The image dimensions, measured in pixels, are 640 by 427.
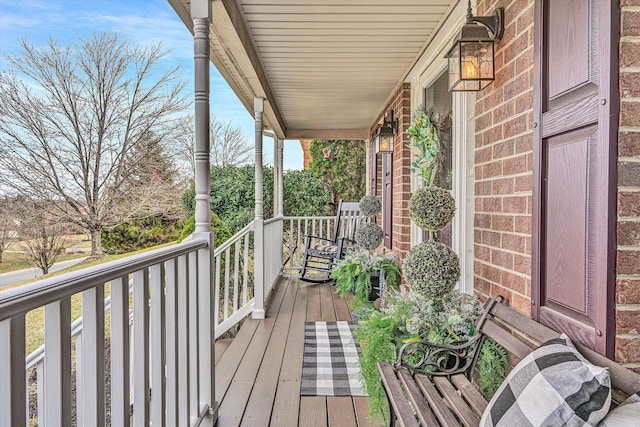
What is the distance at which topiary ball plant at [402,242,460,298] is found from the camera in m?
2.05

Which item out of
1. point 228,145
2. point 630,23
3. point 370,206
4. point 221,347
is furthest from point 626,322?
point 228,145

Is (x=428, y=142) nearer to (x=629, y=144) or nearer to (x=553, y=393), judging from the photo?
(x=629, y=144)

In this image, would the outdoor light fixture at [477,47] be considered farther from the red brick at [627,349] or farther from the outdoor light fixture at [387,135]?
the outdoor light fixture at [387,135]

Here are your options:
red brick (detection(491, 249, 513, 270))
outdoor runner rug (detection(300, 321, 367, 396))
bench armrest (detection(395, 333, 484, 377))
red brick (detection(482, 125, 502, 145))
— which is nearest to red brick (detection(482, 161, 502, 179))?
red brick (detection(482, 125, 502, 145))

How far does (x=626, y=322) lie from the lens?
1.15 m

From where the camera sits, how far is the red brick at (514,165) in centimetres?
170

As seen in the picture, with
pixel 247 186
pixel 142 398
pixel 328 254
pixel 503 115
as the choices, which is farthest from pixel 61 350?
pixel 247 186

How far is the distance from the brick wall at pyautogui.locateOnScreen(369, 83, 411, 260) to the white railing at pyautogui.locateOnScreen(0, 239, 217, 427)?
7.79 feet

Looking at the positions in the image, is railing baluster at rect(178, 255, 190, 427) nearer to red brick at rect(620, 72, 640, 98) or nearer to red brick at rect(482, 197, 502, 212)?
red brick at rect(482, 197, 502, 212)

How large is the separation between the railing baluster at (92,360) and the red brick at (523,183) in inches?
59.7

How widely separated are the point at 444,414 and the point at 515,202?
902 mm

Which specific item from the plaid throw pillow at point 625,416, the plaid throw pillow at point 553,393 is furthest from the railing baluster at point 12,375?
the plaid throw pillow at point 625,416

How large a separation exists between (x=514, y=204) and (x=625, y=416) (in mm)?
991

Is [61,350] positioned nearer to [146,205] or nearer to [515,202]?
[515,202]
